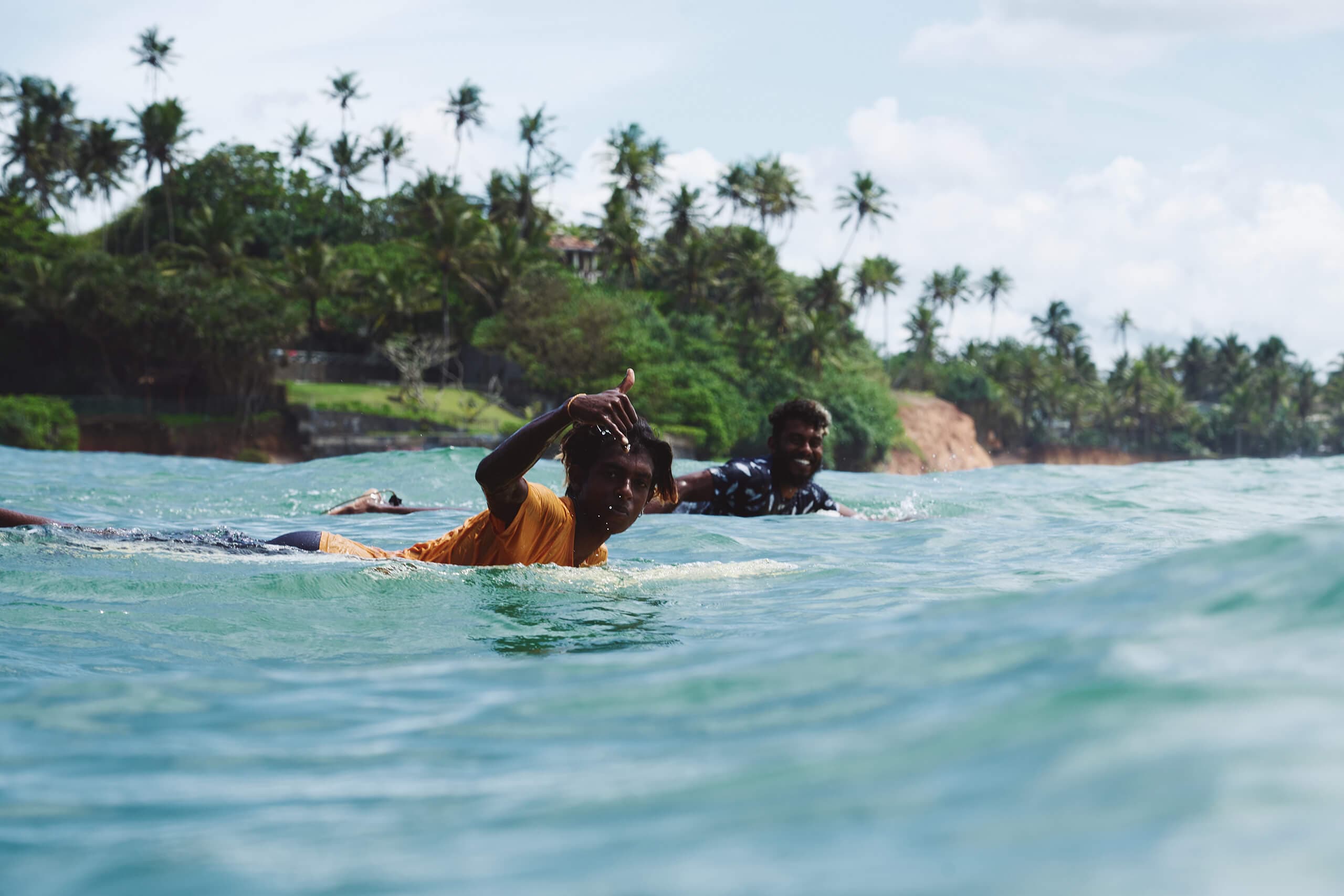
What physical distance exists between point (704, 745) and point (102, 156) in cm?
5596

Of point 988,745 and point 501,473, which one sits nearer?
point 988,745

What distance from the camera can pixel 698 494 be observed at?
28.8 ft

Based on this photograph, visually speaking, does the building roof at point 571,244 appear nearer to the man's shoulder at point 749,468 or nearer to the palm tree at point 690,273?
the palm tree at point 690,273

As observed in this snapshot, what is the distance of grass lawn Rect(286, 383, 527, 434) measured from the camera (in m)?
Result: 40.1

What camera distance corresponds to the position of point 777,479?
8852 millimetres

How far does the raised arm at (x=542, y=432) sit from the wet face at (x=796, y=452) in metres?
3.70

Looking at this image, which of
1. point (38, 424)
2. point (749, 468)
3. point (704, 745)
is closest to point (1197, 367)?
point (38, 424)

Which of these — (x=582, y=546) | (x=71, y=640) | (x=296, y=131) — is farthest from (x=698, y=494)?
(x=296, y=131)

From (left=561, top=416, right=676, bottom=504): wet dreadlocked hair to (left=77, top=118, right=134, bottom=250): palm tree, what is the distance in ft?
172

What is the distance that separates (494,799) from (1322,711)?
1.31m

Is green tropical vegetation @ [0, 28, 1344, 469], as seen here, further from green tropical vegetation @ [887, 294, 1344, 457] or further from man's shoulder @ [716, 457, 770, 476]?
man's shoulder @ [716, 457, 770, 476]

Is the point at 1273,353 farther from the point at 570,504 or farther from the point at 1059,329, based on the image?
the point at 570,504

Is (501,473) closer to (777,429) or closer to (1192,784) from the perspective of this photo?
(1192,784)

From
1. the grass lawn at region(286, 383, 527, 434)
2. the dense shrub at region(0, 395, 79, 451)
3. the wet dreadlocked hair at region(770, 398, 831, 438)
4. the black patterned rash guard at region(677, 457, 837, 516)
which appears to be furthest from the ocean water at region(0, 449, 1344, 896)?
the grass lawn at region(286, 383, 527, 434)
